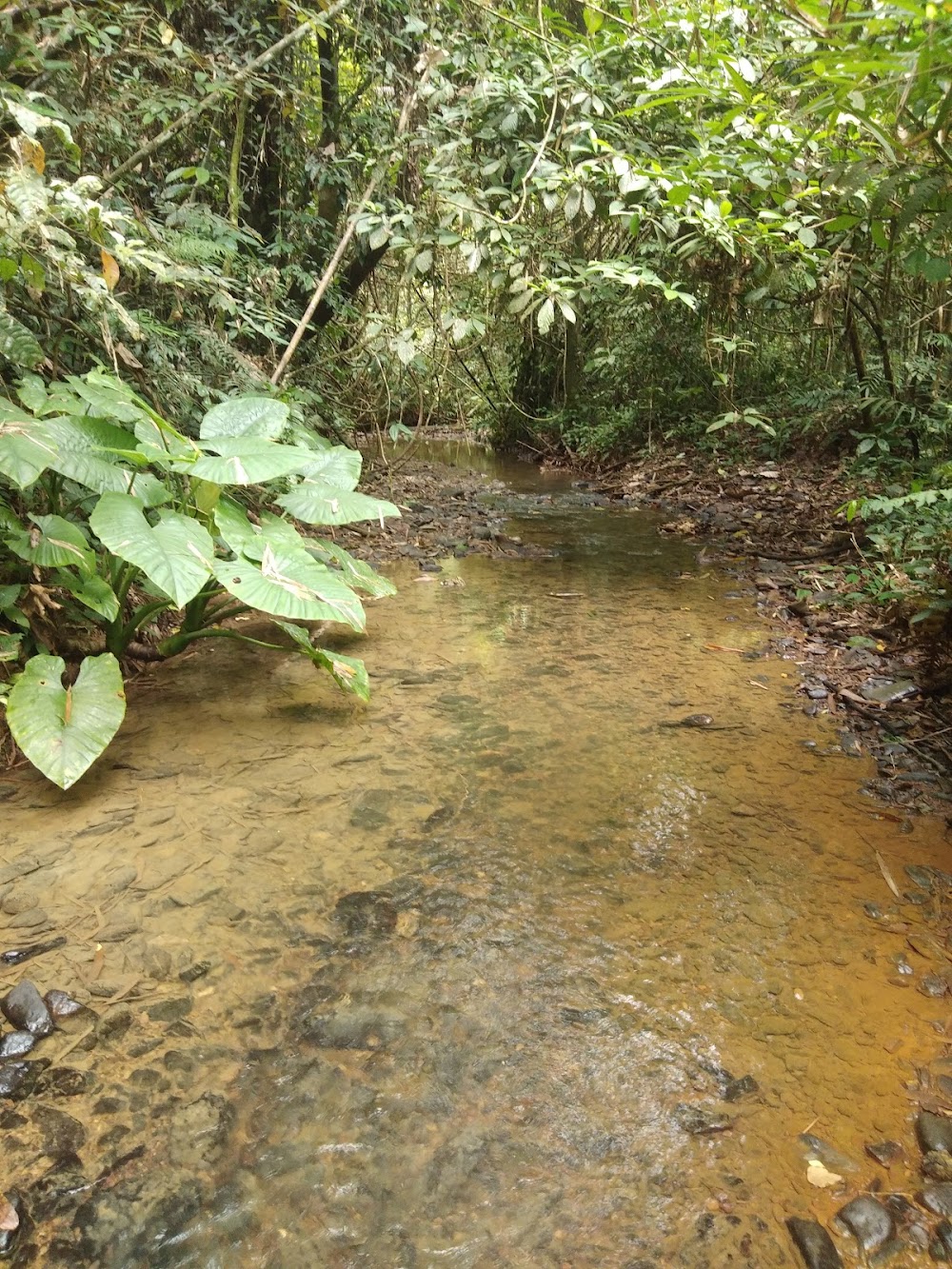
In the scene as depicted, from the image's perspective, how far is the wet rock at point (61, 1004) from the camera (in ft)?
5.12

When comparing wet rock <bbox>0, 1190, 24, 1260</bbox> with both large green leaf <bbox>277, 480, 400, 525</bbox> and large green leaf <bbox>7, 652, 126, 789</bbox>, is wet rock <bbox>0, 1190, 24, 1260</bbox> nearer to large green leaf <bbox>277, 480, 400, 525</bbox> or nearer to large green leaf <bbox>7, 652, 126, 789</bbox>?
large green leaf <bbox>7, 652, 126, 789</bbox>

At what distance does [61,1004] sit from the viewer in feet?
5.18

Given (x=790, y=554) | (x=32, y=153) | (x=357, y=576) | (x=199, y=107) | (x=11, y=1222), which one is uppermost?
(x=199, y=107)

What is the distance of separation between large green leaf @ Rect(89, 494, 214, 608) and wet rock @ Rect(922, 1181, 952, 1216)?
206 centimetres

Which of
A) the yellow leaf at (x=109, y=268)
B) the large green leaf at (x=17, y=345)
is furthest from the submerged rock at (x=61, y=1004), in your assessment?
the yellow leaf at (x=109, y=268)

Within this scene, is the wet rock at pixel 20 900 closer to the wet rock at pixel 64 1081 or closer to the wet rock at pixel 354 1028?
the wet rock at pixel 64 1081

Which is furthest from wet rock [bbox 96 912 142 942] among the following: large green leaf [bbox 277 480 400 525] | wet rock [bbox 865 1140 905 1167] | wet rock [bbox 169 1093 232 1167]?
large green leaf [bbox 277 480 400 525]

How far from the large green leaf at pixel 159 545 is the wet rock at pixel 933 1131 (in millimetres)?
2040

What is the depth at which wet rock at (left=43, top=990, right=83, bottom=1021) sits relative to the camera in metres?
1.56

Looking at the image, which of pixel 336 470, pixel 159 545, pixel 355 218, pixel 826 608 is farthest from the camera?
pixel 355 218

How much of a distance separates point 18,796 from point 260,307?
10.7 feet

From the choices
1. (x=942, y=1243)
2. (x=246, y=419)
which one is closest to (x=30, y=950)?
(x=942, y=1243)

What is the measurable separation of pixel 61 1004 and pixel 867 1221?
1.54 meters

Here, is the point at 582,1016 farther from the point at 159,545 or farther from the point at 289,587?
the point at 159,545
